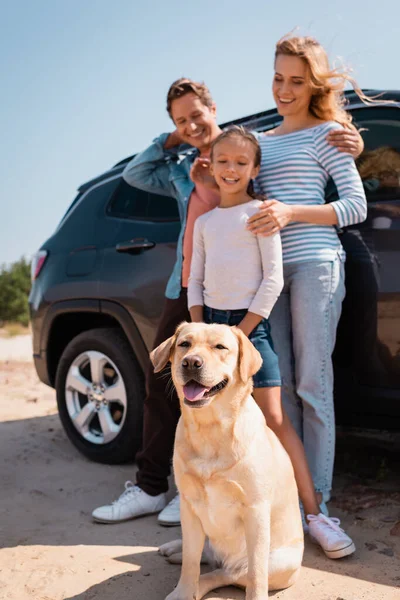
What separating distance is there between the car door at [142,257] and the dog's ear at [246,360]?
4.73 ft

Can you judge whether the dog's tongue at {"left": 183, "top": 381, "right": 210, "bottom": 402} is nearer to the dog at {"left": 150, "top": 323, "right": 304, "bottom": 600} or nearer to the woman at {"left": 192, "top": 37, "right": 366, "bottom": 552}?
the dog at {"left": 150, "top": 323, "right": 304, "bottom": 600}

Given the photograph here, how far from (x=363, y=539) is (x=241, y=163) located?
1864 mm

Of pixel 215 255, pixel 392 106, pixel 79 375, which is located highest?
pixel 392 106

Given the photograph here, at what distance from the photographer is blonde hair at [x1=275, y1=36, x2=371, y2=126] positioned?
3152mm

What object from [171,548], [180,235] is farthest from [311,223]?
[171,548]

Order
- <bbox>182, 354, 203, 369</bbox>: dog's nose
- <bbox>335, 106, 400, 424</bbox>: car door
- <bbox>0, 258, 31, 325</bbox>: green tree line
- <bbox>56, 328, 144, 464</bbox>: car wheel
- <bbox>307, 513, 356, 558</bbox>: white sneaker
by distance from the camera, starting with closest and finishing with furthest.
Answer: <bbox>182, 354, 203, 369</bbox>: dog's nose → <bbox>307, 513, 356, 558</bbox>: white sneaker → <bbox>335, 106, 400, 424</bbox>: car door → <bbox>56, 328, 144, 464</bbox>: car wheel → <bbox>0, 258, 31, 325</bbox>: green tree line

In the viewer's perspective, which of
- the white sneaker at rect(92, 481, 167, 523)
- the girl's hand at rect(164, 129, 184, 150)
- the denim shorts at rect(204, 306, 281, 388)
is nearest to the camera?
the denim shorts at rect(204, 306, 281, 388)

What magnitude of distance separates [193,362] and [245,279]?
0.69 metres

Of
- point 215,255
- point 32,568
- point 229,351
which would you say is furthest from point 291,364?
point 32,568

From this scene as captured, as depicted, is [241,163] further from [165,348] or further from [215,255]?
[165,348]

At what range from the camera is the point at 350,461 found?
13.8 ft

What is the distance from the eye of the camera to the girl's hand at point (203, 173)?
3.18 meters

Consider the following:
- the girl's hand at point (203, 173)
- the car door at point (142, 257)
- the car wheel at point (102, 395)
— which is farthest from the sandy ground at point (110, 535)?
the girl's hand at point (203, 173)

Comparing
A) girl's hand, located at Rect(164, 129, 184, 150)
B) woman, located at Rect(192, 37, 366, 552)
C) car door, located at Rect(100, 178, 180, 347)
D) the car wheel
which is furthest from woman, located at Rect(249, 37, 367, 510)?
the car wheel
